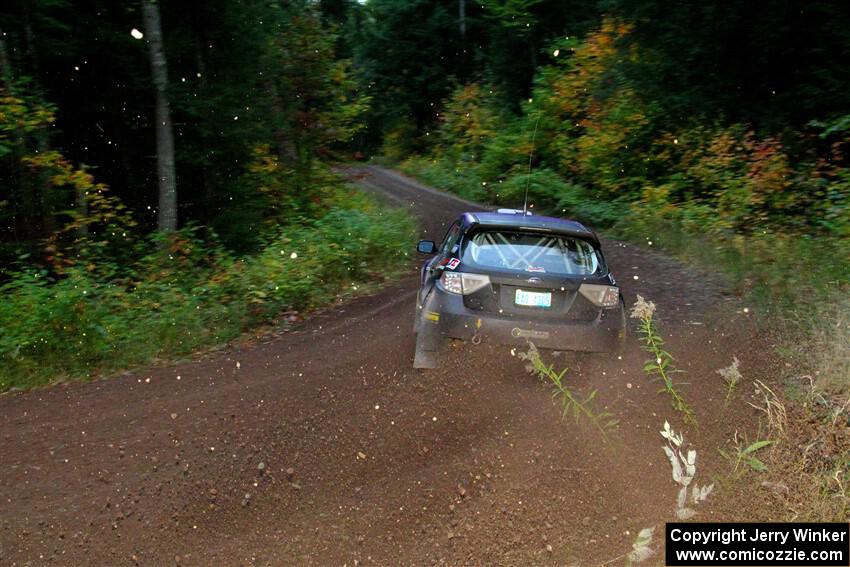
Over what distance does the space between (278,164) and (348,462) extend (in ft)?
47.8

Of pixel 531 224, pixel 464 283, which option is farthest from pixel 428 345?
pixel 531 224

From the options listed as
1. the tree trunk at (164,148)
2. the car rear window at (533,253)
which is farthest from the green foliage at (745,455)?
the tree trunk at (164,148)

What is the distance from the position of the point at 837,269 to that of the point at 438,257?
5.78m

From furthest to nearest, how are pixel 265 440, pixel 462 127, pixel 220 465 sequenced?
1. pixel 462 127
2. pixel 265 440
3. pixel 220 465

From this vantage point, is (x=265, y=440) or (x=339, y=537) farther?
(x=265, y=440)

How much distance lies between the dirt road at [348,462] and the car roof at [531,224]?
122 cm

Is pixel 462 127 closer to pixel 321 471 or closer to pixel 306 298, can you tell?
pixel 306 298

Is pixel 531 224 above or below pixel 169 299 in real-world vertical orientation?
above

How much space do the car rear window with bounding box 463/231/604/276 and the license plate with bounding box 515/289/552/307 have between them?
21 centimetres

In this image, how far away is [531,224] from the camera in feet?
22.3

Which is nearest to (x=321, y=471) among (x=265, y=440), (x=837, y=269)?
(x=265, y=440)

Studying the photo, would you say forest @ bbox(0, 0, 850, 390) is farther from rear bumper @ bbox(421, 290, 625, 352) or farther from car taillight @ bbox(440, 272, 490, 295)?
car taillight @ bbox(440, 272, 490, 295)

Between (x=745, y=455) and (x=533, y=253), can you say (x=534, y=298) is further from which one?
(x=745, y=455)

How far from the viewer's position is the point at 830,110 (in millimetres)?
15133
